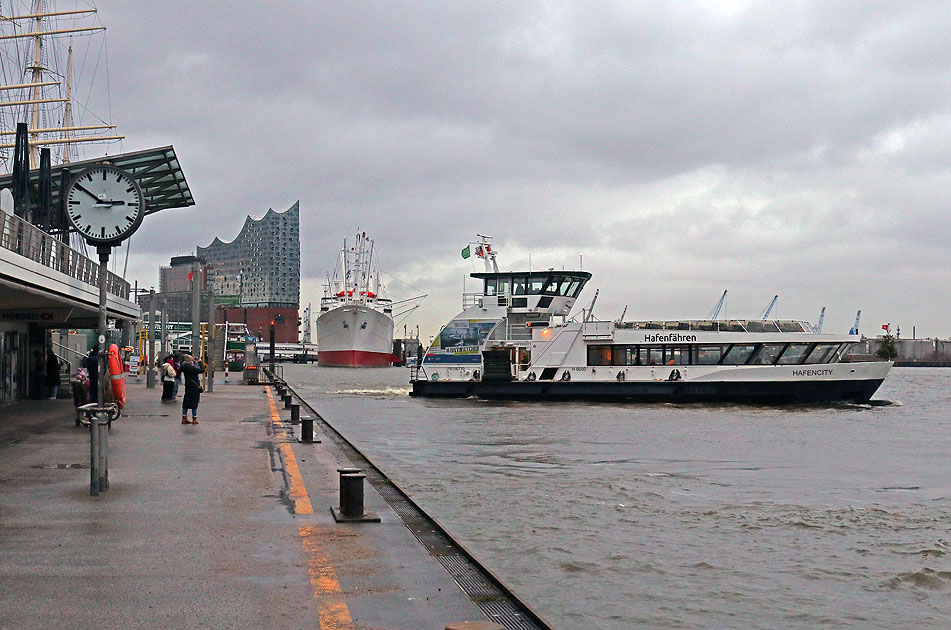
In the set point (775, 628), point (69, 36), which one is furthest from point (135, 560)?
point (69, 36)

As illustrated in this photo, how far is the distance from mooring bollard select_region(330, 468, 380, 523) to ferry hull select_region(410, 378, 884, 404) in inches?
1255

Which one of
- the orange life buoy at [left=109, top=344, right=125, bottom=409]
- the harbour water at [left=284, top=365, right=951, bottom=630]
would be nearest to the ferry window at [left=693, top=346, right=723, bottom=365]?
the harbour water at [left=284, top=365, right=951, bottom=630]

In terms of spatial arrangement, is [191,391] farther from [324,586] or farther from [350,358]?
[350,358]

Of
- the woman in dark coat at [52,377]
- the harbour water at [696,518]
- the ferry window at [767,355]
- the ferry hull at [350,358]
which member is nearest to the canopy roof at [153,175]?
the woman in dark coat at [52,377]

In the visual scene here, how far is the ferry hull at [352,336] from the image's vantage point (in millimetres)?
Answer: 120875

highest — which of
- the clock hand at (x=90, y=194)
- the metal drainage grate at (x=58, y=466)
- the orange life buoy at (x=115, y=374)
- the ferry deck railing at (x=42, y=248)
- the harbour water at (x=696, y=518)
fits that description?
the clock hand at (x=90, y=194)

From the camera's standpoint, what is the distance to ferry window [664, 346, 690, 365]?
4134cm

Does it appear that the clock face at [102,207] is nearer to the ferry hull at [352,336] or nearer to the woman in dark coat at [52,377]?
the woman in dark coat at [52,377]

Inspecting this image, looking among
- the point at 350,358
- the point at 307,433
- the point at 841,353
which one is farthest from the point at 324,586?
the point at 350,358

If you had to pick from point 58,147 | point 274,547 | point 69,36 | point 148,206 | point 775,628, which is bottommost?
point 775,628

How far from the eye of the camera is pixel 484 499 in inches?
537

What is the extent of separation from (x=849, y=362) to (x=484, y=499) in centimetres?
3244

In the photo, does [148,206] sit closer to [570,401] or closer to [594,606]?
[570,401]

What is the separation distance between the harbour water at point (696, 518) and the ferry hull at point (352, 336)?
9408 centimetres
